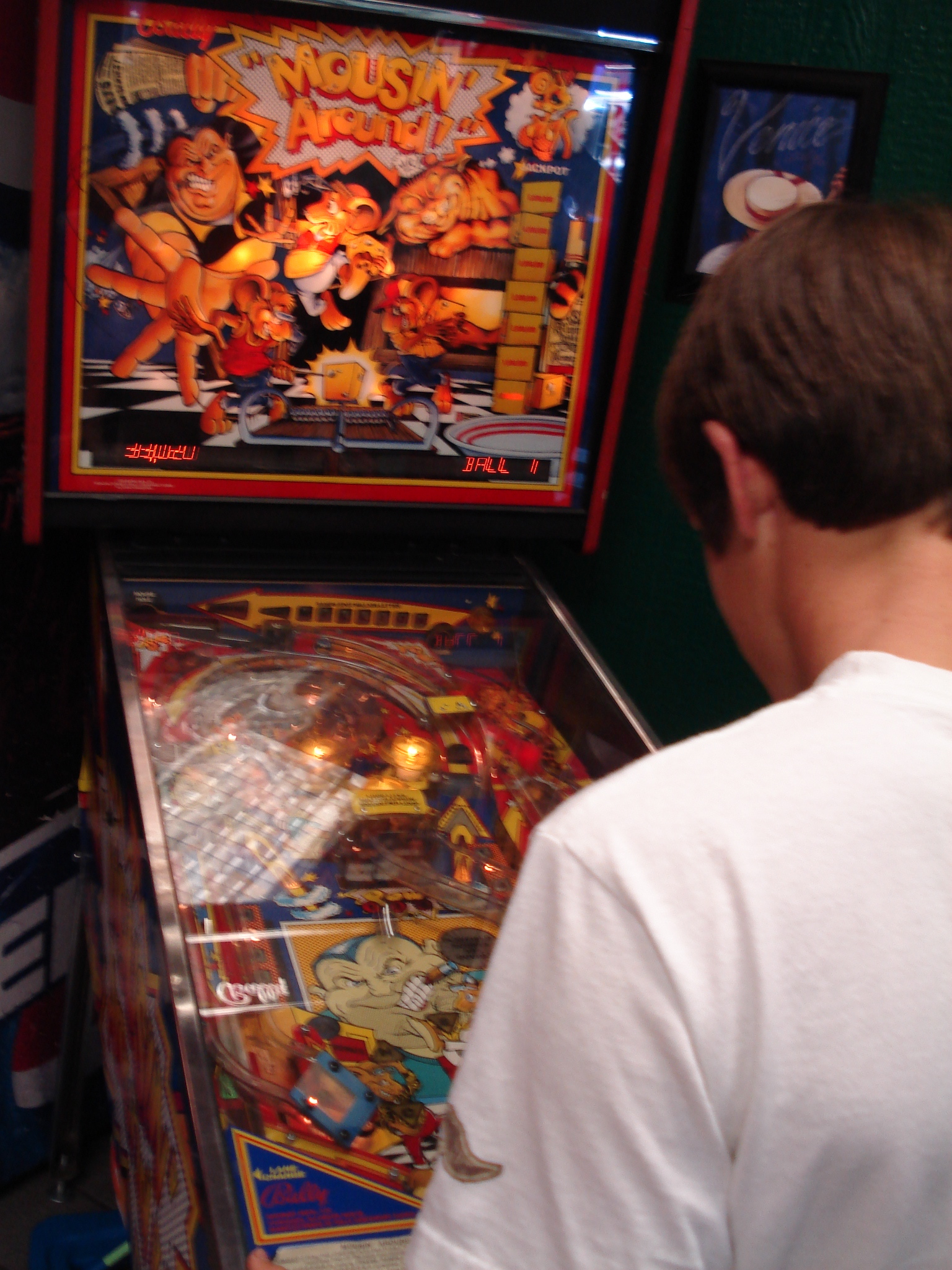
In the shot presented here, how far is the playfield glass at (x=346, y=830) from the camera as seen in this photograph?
108cm

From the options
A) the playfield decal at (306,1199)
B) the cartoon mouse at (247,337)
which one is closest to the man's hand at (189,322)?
the cartoon mouse at (247,337)

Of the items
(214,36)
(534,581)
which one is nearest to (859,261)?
(214,36)

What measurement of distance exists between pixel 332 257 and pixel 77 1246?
176 cm

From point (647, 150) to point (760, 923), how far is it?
4.46 feet

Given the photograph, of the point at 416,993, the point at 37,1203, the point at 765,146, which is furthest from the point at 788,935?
the point at 37,1203

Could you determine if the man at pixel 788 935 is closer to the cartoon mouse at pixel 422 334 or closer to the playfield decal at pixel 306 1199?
the playfield decal at pixel 306 1199

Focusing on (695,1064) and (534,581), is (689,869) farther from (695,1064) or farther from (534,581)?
(534,581)

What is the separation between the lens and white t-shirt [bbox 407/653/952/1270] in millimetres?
541

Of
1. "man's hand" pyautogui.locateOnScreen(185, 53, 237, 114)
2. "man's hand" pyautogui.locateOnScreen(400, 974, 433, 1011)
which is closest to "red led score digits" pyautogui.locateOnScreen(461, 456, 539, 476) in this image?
"man's hand" pyautogui.locateOnScreen(185, 53, 237, 114)

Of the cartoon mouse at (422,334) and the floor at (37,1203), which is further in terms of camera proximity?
the floor at (37,1203)

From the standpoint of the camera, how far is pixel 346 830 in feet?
4.57

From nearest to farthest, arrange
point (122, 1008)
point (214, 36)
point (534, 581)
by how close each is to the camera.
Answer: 1. point (214, 36)
2. point (122, 1008)
3. point (534, 581)

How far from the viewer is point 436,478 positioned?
66.4 inches

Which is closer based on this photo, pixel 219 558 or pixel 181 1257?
pixel 181 1257
